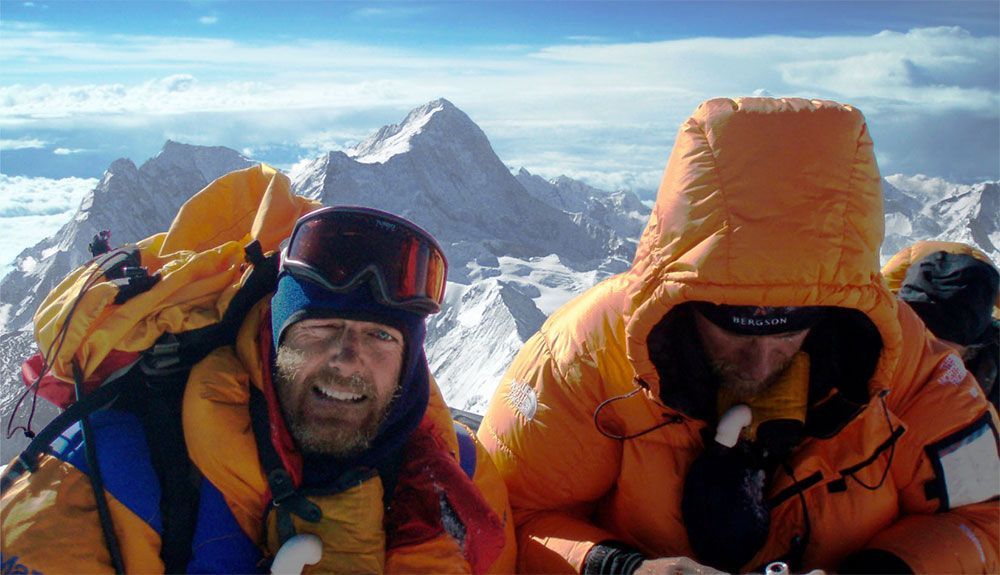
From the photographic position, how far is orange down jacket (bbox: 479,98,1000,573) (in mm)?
2756

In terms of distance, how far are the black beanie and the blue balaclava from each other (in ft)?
10.7

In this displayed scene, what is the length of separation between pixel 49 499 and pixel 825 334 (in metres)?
3.36

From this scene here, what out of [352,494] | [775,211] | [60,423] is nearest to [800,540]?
[775,211]

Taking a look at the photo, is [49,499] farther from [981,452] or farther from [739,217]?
[981,452]

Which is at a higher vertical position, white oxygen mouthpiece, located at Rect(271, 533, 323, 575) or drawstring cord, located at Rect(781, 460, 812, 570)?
white oxygen mouthpiece, located at Rect(271, 533, 323, 575)

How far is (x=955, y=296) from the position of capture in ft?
14.4

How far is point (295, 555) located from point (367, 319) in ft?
3.35

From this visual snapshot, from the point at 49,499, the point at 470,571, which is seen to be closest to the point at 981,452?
the point at 470,571

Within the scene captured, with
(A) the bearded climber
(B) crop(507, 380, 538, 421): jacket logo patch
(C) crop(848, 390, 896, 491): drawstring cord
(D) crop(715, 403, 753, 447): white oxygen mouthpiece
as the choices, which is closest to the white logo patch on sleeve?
(C) crop(848, 390, 896, 491): drawstring cord

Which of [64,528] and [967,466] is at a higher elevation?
[64,528]

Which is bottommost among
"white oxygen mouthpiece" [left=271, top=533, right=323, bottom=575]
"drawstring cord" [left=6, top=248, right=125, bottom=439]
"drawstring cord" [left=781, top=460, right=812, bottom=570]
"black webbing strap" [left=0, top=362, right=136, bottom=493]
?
"drawstring cord" [left=781, top=460, right=812, bottom=570]

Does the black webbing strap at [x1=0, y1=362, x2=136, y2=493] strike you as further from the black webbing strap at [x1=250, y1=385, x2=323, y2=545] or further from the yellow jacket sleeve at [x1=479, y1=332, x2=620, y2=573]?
the yellow jacket sleeve at [x1=479, y1=332, x2=620, y2=573]

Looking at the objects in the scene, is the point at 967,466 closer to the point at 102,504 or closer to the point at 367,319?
the point at 367,319

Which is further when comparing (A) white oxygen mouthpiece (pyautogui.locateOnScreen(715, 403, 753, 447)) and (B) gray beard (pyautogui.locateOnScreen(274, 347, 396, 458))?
(A) white oxygen mouthpiece (pyautogui.locateOnScreen(715, 403, 753, 447))
